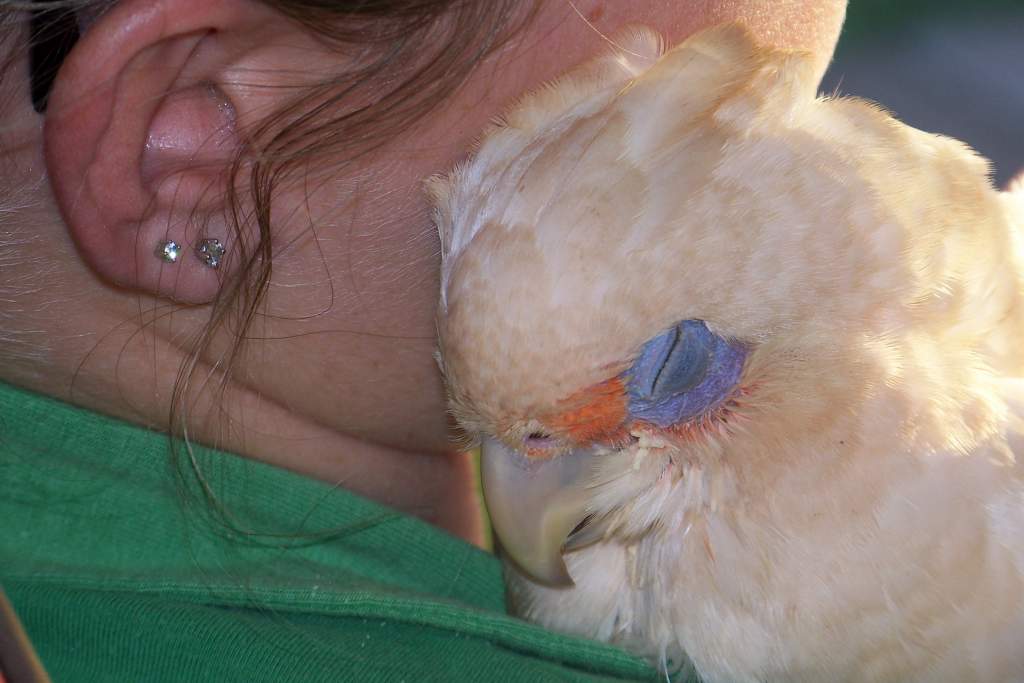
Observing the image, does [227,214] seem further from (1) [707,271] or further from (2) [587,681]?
(2) [587,681]

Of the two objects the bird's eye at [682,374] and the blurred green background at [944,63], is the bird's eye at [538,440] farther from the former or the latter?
the blurred green background at [944,63]

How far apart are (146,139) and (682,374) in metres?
0.45

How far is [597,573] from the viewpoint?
36.9 inches

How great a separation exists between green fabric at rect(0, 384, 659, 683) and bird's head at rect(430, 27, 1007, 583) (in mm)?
195

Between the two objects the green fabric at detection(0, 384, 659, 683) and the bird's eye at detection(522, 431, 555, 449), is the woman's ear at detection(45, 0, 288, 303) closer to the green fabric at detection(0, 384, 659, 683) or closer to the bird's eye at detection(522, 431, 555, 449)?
the green fabric at detection(0, 384, 659, 683)

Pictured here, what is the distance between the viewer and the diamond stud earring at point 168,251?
802 mm

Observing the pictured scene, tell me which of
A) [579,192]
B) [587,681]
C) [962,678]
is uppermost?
[579,192]

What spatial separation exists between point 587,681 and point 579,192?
42cm

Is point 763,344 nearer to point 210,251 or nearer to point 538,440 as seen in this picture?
point 538,440

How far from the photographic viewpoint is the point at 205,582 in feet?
2.78

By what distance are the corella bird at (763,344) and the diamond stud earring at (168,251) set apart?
0.70 ft

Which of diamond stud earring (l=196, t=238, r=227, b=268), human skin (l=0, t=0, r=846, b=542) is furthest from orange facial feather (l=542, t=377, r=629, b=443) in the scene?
diamond stud earring (l=196, t=238, r=227, b=268)

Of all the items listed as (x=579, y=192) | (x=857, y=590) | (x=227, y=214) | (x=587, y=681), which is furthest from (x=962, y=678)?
(x=227, y=214)

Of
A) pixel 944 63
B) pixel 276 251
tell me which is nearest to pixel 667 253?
pixel 276 251
